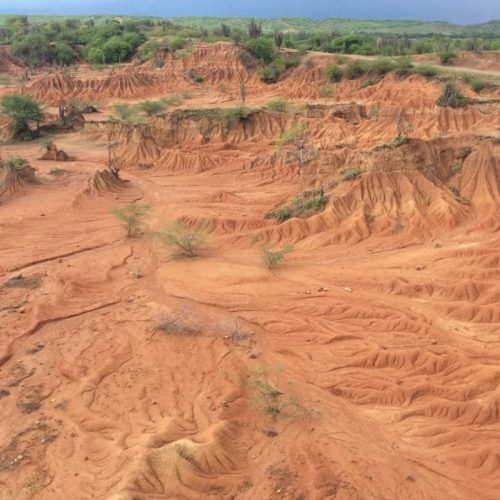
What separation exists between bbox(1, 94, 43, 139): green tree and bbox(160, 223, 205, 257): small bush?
83.0 ft

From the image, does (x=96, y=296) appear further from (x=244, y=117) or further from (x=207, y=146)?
(x=244, y=117)

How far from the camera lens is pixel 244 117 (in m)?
38.4

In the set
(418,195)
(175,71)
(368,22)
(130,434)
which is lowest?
(130,434)

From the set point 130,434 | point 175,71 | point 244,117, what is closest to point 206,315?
point 130,434

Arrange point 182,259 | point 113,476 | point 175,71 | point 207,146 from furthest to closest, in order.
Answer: point 175,71, point 207,146, point 182,259, point 113,476

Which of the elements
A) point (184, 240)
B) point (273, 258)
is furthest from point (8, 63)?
point (273, 258)

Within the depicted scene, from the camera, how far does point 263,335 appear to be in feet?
48.6

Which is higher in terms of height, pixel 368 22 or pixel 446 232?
pixel 368 22

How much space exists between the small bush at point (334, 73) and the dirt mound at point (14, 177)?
119 ft

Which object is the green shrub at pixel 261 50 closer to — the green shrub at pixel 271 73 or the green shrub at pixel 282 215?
the green shrub at pixel 271 73

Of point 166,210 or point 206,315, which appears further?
point 166,210

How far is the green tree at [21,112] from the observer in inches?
1614

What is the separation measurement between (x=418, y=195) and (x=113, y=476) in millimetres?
17044

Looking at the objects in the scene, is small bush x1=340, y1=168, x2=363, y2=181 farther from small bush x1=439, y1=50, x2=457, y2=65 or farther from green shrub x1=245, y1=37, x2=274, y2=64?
green shrub x1=245, y1=37, x2=274, y2=64
